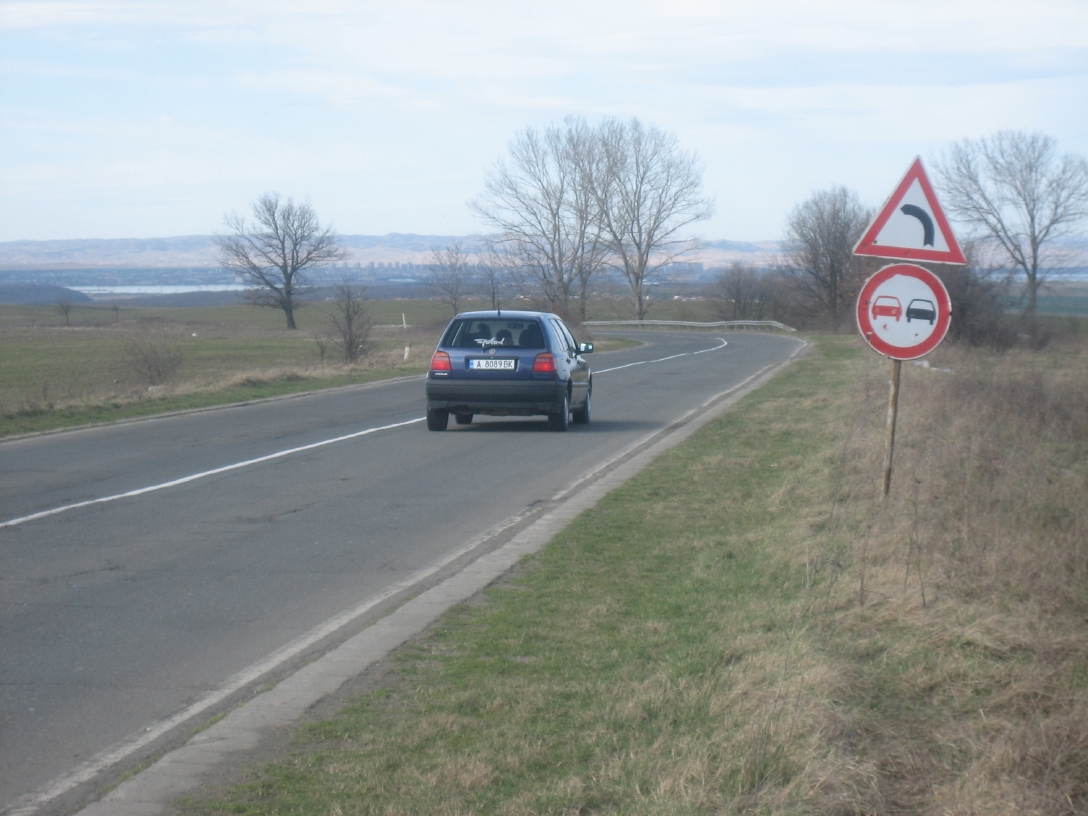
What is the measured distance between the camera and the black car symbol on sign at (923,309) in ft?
23.9

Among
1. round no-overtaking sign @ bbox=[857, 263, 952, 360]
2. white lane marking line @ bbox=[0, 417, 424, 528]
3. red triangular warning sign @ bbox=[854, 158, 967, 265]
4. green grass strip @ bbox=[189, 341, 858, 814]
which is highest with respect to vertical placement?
red triangular warning sign @ bbox=[854, 158, 967, 265]

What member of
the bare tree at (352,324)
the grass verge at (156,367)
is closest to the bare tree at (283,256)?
the grass verge at (156,367)

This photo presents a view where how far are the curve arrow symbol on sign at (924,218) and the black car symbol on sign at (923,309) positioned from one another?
0.40 metres

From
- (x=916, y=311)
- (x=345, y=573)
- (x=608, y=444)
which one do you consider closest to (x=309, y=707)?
(x=345, y=573)

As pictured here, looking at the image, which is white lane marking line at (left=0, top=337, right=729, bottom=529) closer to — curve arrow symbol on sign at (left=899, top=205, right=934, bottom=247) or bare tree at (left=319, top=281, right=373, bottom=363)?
curve arrow symbol on sign at (left=899, top=205, right=934, bottom=247)

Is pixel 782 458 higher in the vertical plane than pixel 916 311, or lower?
A: lower

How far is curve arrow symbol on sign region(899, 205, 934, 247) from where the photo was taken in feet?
23.3

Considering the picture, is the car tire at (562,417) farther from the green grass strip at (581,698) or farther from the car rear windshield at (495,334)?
the green grass strip at (581,698)

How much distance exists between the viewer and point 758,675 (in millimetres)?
4328

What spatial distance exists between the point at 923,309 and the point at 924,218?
0.62 meters

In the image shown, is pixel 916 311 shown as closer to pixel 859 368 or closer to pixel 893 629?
pixel 893 629

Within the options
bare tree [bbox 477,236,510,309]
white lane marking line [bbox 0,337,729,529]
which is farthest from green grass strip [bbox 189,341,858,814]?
bare tree [bbox 477,236,510,309]

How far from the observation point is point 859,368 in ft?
95.2

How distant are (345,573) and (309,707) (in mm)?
2719
